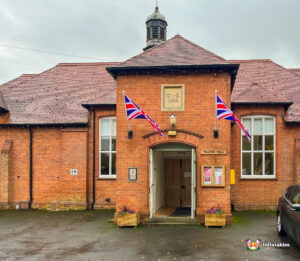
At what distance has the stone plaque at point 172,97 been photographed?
1185 cm

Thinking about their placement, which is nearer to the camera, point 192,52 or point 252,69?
point 192,52

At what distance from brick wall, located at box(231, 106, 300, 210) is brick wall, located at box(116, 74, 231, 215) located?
370 cm

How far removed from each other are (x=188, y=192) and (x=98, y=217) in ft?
13.6

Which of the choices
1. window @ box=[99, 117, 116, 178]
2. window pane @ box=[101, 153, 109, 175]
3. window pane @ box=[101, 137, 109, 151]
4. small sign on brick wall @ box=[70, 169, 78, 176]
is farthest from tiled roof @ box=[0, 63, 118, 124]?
small sign on brick wall @ box=[70, 169, 78, 176]

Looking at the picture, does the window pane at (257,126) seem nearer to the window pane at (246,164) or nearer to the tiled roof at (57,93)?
the window pane at (246,164)

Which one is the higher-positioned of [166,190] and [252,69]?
[252,69]

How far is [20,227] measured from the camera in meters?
11.7

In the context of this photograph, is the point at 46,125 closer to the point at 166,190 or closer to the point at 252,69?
the point at 166,190

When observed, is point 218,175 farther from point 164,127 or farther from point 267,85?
point 267,85

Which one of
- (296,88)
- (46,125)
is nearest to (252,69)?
(296,88)

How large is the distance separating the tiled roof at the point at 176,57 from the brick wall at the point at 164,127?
48 centimetres

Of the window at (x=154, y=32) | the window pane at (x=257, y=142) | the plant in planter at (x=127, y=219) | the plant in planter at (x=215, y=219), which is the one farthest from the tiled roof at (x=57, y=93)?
the plant in planter at (x=215, y=219)

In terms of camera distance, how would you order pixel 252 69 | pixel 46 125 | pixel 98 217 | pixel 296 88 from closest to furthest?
pixel 98 217
pixel 46 125
pixel 296 88
pixel 252 69

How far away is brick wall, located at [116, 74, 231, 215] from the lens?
1158cm
